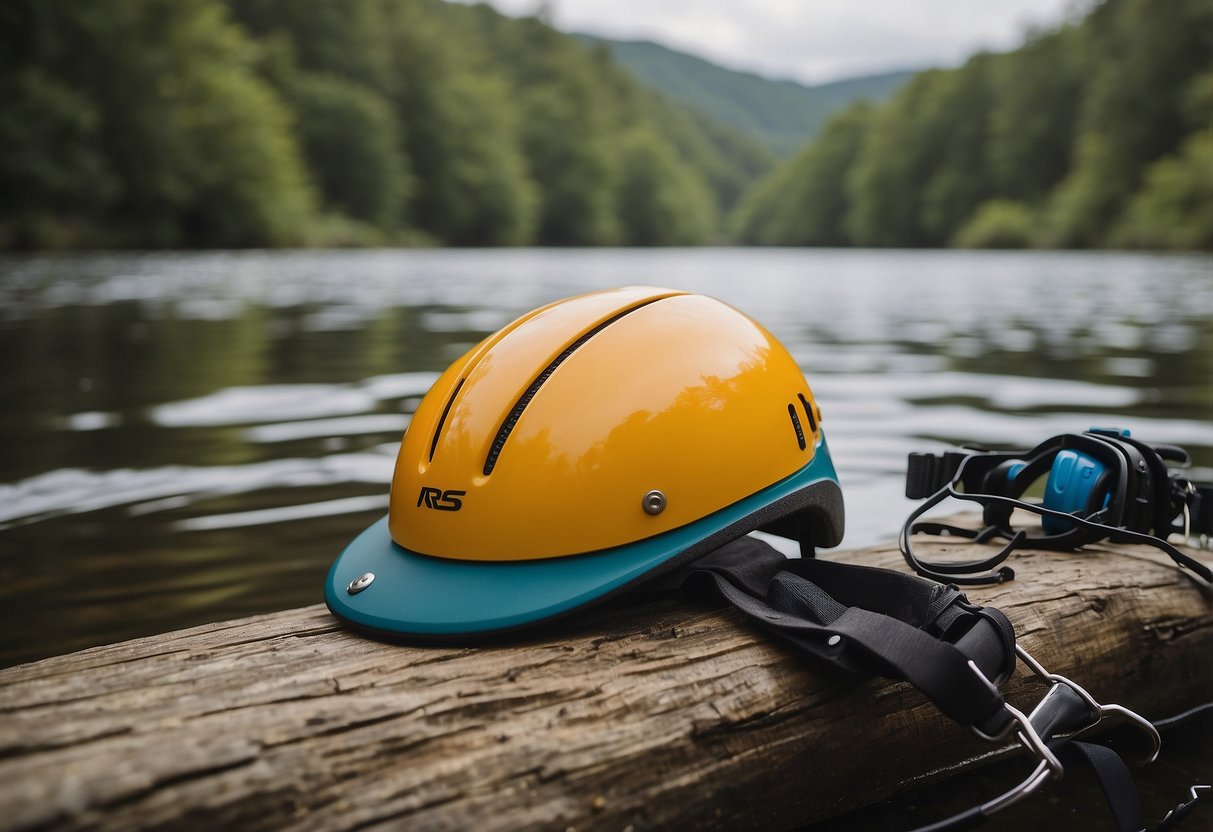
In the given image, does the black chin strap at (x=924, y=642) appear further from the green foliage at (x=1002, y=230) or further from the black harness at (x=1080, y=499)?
the green foliage at (x=1002, y=230)

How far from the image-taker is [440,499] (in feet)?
7.00

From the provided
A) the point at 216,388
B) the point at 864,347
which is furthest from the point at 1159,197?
the point at 216,388

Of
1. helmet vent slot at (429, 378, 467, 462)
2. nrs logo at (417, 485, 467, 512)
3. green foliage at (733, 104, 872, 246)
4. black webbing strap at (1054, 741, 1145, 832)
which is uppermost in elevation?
helmet vent slot at (429, 378, 467, 462)

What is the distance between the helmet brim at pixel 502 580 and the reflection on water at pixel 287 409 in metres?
1.15

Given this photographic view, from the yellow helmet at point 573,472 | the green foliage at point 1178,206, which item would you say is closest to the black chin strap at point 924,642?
the yellow helmet at point 573,472

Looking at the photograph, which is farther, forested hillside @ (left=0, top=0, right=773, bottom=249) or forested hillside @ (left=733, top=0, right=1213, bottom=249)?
forested hillside @ (left=733, top=0, right=1213, bottom=249)

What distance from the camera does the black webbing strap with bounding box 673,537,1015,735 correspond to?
173 cm

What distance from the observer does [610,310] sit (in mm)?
2346

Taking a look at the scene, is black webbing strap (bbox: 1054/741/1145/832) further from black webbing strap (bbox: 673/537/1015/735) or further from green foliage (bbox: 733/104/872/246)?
green foliage (bbox: 733/104/872/246)

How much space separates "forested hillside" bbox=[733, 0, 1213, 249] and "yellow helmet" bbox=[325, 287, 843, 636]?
153 feet

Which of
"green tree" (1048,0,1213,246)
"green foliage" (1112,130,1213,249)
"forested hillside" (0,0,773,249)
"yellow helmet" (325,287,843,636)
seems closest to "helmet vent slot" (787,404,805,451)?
"yellow helmet" (325,287,843,636)

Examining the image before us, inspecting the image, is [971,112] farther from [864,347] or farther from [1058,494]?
[1058,494]

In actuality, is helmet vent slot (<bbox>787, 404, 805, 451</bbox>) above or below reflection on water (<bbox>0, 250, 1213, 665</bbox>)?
above

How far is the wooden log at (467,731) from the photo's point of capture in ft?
4.76
